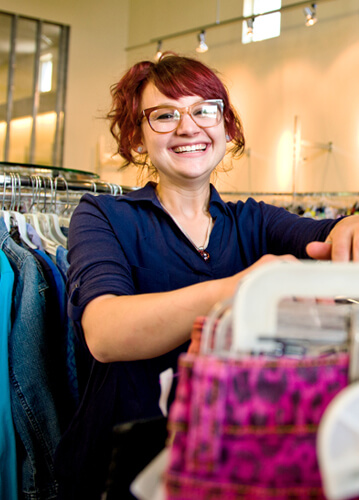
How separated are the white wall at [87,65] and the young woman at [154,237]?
548 centimetres

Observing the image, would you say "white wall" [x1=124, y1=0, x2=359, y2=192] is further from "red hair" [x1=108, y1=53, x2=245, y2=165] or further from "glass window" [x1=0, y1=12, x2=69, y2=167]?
"red hair" [x1=108, y1=53, x2=245, y2=165]

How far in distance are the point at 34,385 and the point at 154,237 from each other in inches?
18.4

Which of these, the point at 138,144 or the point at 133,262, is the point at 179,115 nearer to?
the point at 138,144

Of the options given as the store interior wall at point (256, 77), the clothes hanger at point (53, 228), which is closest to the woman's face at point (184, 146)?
the clothes hanger at point (53, 228)

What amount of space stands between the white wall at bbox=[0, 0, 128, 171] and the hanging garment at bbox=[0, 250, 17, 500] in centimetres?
566

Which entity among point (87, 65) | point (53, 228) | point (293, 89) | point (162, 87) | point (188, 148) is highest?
point (87, 65)

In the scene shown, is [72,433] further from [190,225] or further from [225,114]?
[225,114]

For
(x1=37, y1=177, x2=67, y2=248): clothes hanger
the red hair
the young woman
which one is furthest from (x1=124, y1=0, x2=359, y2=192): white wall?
the young woman

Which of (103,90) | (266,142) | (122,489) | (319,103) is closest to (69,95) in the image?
(103,90)

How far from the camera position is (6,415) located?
3.99 feet

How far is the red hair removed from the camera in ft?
3.92

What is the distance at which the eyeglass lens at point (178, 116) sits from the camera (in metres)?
1.18

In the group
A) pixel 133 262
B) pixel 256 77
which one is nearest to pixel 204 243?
pixel 133 262

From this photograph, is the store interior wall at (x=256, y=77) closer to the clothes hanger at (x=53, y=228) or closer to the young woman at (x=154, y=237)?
the clothes hanger at (x=53, y=228)
